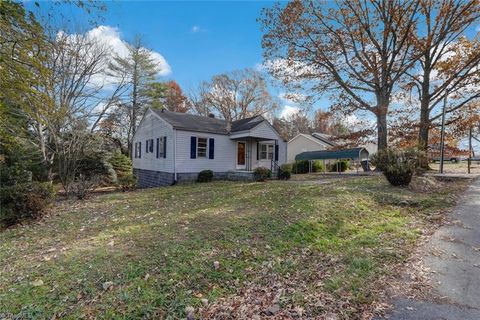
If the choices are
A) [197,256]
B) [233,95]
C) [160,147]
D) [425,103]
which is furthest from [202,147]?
[233,95]

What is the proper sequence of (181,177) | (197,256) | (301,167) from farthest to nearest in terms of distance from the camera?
(301,167), (181,177), (197,256)

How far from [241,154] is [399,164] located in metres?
A: 10.0

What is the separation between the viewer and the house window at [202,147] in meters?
15.7

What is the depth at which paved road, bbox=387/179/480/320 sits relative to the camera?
2.58 meters

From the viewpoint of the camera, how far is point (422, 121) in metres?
17.6

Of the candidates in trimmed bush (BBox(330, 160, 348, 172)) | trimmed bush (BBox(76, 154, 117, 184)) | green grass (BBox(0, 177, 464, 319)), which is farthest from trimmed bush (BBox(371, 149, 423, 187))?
trimmed bush (BBox(76, 154, 117, 184))

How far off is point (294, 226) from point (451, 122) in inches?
729

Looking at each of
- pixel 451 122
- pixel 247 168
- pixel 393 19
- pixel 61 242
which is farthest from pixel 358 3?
pixel 61 242

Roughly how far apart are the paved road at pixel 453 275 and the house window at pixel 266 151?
12.9m

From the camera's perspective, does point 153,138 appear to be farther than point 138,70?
No

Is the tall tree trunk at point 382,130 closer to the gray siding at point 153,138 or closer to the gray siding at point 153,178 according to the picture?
the gray siding at point 153,138

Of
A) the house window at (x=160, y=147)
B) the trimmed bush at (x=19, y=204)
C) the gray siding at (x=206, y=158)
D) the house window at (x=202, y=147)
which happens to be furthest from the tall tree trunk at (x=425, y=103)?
the trimmed bush at (x=19, y=204)

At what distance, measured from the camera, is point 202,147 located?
15766mm

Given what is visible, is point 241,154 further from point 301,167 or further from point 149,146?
point 301,167
